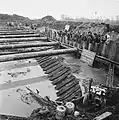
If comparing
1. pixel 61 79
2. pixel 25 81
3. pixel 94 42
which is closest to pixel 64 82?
pixel 61 79

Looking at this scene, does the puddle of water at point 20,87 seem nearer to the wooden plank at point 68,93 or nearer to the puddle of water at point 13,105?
the puddle of water at point 13,105

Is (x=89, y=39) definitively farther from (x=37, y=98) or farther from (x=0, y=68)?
(x=0, y=68)

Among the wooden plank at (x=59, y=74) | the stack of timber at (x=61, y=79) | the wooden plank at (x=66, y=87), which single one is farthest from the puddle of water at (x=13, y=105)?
the wooden plank at (x=59, y=74)

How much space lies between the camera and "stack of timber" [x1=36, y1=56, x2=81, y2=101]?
31.2 ft

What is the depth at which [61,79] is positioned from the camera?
11422 mm

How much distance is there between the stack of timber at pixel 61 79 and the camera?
950cm

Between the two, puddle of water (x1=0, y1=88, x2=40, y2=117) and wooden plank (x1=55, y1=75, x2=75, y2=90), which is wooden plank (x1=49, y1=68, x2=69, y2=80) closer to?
wooden plank (x1=55, y1=75, x2=75, y2=90)

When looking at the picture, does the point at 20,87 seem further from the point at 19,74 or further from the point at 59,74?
the point at 59,74

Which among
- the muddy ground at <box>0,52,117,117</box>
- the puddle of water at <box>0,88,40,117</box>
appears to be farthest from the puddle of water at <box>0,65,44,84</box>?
the puddle of water at <box>0,88,40,117</box>

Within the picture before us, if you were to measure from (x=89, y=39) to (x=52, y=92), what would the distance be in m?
6.59

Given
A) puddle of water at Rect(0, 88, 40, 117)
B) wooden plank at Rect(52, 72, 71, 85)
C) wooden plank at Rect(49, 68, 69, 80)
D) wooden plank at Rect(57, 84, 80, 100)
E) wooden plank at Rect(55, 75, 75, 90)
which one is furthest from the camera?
wooden plank at Rect(49, 68, 69, 80)

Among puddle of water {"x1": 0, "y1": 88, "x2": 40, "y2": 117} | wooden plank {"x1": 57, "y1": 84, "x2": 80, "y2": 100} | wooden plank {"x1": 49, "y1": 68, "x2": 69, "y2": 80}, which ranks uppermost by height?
wooden plank {"x1": 49, "y1": 68, "x2": 69, "y2": 80}

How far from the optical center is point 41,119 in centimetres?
585

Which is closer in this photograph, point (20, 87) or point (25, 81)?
point (20, 87)
